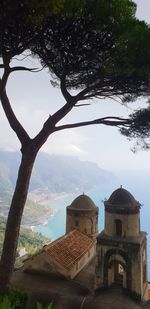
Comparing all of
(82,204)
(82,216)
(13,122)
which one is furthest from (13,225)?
(82,204)

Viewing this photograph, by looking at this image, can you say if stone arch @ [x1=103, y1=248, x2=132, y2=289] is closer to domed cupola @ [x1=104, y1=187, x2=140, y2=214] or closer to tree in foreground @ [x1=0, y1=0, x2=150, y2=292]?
domed cupola @ [x1=104, y1=187, x2=140, y2=214]

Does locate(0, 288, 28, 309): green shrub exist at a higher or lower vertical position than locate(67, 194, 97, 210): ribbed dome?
lower

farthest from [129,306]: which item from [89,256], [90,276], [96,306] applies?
[89,256]

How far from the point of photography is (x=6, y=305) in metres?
8.61

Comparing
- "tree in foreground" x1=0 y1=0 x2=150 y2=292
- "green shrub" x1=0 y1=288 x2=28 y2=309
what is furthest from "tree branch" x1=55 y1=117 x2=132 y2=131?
"green shrub" x1=0 y1=288 x2=28 y2=309

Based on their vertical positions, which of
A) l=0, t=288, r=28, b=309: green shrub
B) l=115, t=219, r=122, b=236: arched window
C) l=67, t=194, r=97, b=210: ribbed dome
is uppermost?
l=67, t=194, r=97, b=210: ribbed dome

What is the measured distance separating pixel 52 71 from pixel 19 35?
2553 mm

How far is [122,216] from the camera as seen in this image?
15836 mm

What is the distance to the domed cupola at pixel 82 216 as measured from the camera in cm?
2425

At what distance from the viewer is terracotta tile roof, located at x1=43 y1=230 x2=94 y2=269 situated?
17641 millimetres

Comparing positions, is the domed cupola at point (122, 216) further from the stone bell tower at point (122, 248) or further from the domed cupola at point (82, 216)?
the domed cupola at point (82, 216)

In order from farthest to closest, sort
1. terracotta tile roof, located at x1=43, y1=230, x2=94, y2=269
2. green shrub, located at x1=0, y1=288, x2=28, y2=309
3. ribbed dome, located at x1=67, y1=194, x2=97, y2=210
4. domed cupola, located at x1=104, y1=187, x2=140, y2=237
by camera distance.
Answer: ribbed dome, located at x1=67, y1=194, x2=97, y2=210, terracotta tile roof, located at x1=43, y1=230, x2=94, y2=269, domed cupola, located at x1=104, y1=187, x2=140, y2=237, green shrub, located at x1=0, y1=288, x2=28, y2=309

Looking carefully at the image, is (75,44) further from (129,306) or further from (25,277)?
(25,277)

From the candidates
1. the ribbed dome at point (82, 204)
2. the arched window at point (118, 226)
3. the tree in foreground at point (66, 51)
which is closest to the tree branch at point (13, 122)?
the tree in foreground at point (66, 51)
